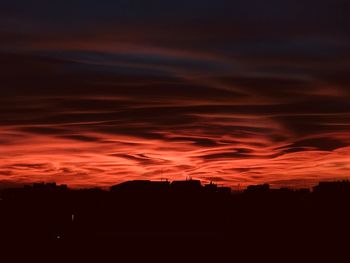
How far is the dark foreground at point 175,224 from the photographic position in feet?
173

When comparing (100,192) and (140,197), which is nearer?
(140,197)

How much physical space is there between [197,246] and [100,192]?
54720 mm

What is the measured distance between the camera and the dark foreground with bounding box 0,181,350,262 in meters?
52.8

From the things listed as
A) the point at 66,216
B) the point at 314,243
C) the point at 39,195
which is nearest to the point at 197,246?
the point at 314,243

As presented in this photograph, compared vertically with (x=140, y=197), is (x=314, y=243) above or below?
below

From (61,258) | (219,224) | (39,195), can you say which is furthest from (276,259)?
(39,195)

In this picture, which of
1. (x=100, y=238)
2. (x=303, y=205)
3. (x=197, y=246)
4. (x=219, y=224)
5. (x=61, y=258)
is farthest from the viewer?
(x=303, y=205)

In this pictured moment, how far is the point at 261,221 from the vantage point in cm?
7956

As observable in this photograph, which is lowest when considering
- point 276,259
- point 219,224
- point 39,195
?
point 276,259

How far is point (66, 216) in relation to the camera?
8944 centimetres

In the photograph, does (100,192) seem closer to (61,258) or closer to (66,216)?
(66,216)

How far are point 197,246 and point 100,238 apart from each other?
10.8 m

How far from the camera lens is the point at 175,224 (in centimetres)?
7738

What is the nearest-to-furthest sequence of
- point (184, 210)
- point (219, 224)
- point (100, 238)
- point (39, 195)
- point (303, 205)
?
point (100, 238), point (219, 224), point (184, 210), point (303, 205), point (39, 195)
